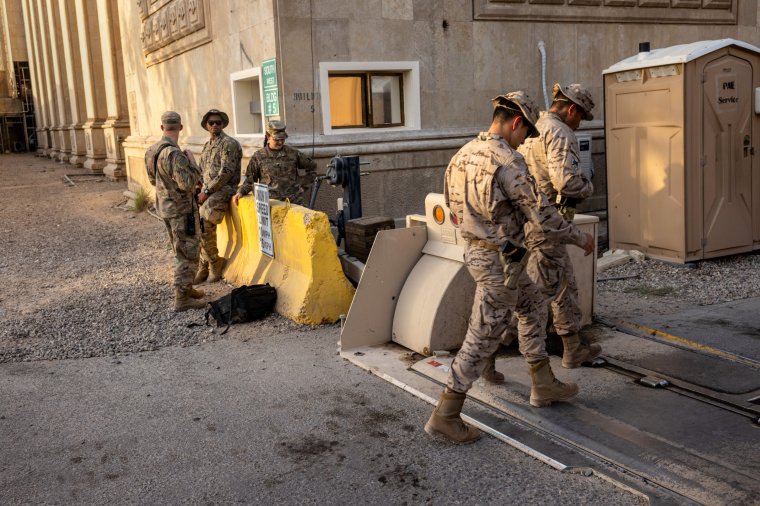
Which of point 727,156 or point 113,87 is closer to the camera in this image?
point 727,156

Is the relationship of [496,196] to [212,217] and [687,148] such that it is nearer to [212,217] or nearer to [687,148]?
[687,148]

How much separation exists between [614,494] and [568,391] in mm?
1134

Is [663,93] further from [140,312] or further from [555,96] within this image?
[140,312]

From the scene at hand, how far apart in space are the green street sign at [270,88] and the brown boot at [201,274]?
2017 mm

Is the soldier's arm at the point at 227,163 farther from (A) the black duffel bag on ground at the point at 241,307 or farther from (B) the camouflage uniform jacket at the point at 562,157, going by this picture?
(B) the camouflage uniform jacket at the point at 562,157

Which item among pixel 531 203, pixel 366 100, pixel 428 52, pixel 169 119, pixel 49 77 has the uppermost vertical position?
pixel 49 77

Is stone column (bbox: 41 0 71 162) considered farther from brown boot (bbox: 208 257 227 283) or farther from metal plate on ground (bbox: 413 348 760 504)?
metal plate on ground (bbox: 413 348 760 504)

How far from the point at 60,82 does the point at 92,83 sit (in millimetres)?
9460

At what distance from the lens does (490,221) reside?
4395mm

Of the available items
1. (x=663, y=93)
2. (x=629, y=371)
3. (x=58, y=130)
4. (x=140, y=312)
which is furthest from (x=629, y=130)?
(x=58, y=130)

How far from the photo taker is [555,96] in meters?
5.48

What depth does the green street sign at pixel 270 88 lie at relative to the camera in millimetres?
9234

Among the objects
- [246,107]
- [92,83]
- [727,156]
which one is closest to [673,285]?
[727,156]

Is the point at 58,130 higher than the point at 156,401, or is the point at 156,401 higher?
the point at 58,130
